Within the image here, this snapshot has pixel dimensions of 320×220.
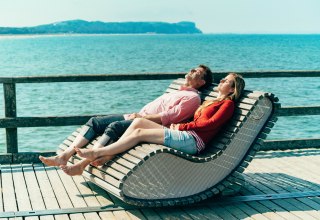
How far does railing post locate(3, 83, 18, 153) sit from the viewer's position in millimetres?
6621

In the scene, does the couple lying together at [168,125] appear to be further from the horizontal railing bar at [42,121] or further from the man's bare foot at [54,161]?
the horizontal railing bar at [42,121]

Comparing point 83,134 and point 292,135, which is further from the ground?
point 83,134

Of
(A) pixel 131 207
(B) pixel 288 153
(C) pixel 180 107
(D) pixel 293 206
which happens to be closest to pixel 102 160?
(A) pixel 131 207

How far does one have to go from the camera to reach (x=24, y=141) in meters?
17.0

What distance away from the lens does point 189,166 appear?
5156mm

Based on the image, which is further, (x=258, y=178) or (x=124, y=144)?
(x=258, y=178)

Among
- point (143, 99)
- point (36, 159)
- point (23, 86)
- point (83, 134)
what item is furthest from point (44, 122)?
point (23, 86)

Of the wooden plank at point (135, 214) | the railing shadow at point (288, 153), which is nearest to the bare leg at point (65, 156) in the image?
the wooden plank at point (135, 214)

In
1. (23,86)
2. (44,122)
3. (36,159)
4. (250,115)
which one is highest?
(250,115)

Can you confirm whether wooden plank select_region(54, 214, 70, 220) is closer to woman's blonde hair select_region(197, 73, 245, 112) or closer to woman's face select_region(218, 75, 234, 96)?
woman's blonde hair select_region(197, 73, 245, 112)

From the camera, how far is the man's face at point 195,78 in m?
6.16

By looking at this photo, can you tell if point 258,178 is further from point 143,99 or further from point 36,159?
point 143,99

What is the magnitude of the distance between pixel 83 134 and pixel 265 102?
1.86 metres

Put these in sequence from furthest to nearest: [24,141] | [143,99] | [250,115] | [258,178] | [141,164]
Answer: [143,99]
[24,141]
[258,178]
[250,115]
[141,164]
